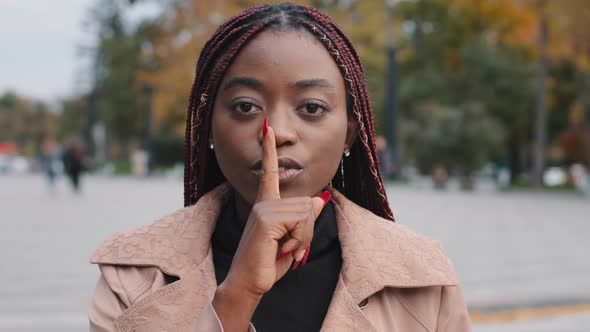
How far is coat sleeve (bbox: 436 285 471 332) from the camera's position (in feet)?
5.65

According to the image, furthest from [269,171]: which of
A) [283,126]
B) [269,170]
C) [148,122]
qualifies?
[148,122]

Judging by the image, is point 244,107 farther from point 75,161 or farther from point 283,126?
point 75,161

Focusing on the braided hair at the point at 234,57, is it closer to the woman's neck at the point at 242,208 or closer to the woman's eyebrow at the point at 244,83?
the woman's eyebrow at the point at 244,83

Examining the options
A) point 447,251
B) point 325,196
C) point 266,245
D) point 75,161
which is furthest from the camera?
point 75,161

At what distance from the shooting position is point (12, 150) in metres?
82.4

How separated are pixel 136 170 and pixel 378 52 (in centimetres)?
1368

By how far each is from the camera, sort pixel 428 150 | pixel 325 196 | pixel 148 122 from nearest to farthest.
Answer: pixel 325 196
pixel 428 150
pixel 148 122

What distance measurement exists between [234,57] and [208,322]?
589 millimetres

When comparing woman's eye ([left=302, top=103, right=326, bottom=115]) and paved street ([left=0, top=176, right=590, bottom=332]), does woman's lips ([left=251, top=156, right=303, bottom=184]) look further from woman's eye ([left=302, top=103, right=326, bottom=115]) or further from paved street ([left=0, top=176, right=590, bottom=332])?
paved street ([left=0, top=176, right=590, bottom=332])

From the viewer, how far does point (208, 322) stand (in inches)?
59.9

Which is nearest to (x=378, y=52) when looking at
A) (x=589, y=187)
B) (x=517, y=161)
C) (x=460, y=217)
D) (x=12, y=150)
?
(x=517, y=161)

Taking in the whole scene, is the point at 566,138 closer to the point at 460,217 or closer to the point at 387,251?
the point at 460,217

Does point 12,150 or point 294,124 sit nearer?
point 294,124

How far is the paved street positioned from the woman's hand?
4696 millimetres
